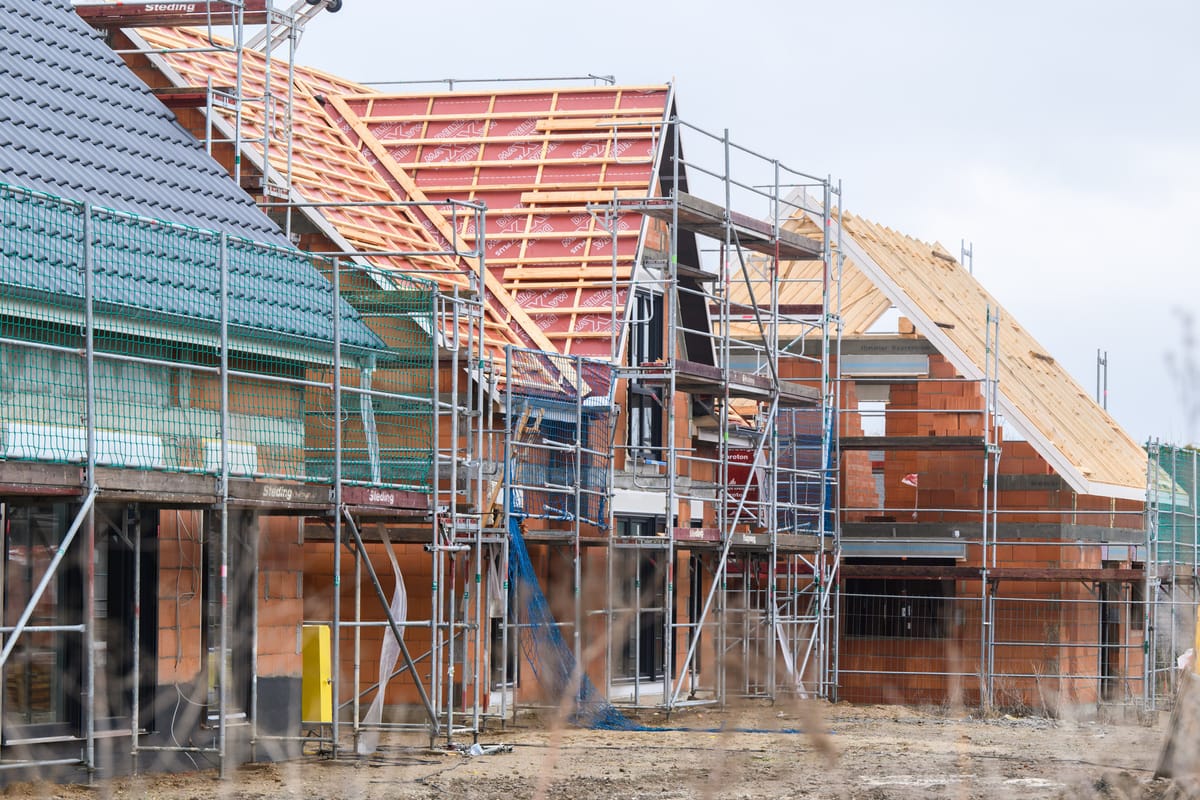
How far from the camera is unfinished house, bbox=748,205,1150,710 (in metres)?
26.5

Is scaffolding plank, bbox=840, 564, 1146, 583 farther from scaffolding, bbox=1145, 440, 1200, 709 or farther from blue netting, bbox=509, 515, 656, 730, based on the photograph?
blue netting, bbox=509, 515, 656, 730

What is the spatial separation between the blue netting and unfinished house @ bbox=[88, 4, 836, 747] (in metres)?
0.04

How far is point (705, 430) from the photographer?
26953 millimetres

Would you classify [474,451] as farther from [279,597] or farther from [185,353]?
[185,353]

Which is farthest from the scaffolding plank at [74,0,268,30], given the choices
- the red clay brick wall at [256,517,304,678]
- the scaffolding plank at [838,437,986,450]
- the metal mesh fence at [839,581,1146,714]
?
the metal mesh fence at [839,581,1146,714]

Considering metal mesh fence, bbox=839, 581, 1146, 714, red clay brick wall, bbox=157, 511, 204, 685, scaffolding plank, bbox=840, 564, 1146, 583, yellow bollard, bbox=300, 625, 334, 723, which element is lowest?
metal mesh fence, bbox=839, 581, 1146, 714

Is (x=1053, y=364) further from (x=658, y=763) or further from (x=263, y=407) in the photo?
(x=263, y=407)

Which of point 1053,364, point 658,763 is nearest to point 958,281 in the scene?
point 1053,364

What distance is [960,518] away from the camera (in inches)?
Answer: 1081

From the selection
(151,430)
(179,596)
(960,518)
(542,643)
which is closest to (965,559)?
(960,518)

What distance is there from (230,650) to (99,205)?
4001mm

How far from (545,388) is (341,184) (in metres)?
4.48

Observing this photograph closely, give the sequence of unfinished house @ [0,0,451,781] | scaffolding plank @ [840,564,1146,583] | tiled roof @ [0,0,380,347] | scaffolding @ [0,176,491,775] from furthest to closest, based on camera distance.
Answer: scaffolding plank @ [840,564,1146,583]
tiled roof @ [0,0,380,347]
unfinished house @ [0,0,451,781]
scaffolding @ [0,176,491,775]

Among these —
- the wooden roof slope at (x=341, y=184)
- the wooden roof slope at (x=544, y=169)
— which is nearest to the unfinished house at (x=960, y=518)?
the wooden roof slope at (x=544, y=169)
